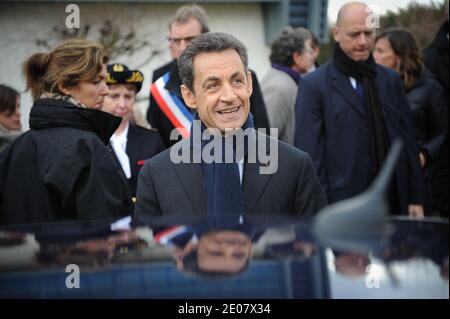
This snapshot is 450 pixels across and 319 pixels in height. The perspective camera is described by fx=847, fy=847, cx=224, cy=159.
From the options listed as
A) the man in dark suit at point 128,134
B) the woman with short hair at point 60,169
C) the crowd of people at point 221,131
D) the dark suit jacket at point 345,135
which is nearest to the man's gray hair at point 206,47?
the crowd of people at point 221,131

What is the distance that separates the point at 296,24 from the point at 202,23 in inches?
337

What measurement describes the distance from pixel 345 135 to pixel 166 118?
4.34 ft

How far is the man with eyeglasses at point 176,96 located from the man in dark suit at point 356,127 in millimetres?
410

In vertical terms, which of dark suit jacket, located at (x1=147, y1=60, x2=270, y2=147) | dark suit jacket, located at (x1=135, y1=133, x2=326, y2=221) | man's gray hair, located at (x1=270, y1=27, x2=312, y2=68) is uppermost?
man's gray hair, located at (x1=270, y1=27, x2=312, y2=68)

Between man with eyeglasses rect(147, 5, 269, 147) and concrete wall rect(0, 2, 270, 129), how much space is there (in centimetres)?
593

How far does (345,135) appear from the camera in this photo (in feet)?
20.1

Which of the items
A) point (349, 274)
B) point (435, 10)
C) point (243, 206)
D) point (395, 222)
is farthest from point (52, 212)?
point (435, 10)

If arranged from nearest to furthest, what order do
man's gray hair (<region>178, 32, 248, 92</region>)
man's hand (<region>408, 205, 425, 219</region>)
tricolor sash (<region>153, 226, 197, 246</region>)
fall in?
tricolor sash (<region>153, 226, 197, 246</region>) < man's gray hair (<region>178, 32, 248, 92</region>) < man's hand (<region>408, 205, 425, 219</region>)

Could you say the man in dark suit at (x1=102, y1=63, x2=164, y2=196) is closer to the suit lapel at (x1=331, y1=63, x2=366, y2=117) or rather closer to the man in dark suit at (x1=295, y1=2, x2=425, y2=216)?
the man in dark suit at (x1=295, y1=2, x2=425, y2=216)

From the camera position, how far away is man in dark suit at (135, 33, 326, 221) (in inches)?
136

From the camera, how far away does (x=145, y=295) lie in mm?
A: 1754

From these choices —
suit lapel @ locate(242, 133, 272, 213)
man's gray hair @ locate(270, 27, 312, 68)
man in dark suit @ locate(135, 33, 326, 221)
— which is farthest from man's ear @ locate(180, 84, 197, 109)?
man's gray hair @ locate(270, 27, 312, 68)

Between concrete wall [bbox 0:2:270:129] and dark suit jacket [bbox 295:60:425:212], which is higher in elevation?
concrete wall [bbox 0:2:270:129]

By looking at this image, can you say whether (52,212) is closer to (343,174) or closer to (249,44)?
(343,174)
